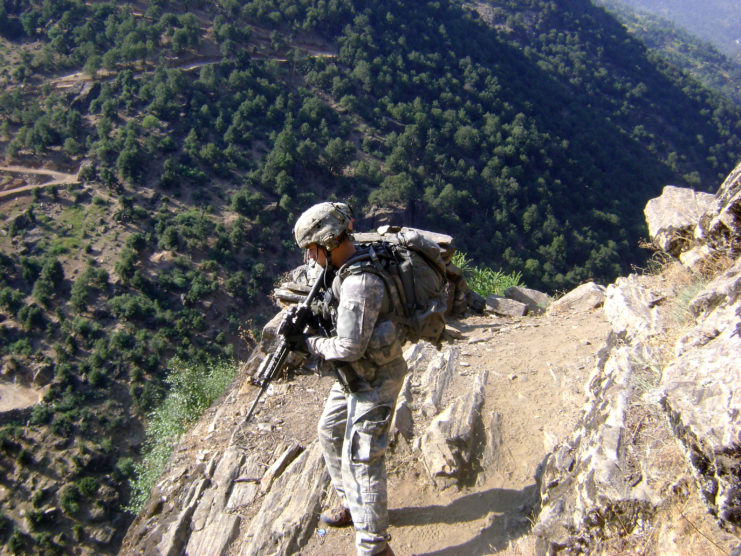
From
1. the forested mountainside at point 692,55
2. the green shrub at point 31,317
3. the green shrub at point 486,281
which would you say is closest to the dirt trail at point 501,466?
the green shrub at point 486,281

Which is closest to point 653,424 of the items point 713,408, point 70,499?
point 713,408

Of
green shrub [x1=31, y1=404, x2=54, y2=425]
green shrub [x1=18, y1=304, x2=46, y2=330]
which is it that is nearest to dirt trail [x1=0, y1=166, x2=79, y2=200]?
green shrub [x1=18, y1=304, x2=46, y2=330]

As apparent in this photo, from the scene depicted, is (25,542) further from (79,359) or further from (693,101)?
(693,101)

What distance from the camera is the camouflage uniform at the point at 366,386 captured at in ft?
9.02

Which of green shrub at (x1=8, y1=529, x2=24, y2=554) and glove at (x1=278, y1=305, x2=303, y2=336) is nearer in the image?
glove at (x1=278, y1=305, x2=303, y2=336)

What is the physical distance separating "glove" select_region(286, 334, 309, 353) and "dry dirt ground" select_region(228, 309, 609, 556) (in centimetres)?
134

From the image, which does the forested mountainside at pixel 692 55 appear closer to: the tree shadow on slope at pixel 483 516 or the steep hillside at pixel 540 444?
the steep hillside at pixel 540 444

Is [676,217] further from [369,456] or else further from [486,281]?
[369,456]

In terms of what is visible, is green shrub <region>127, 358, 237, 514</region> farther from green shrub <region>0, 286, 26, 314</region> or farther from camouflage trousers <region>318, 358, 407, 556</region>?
green shrub <region>0, 286, 26, 314</region>

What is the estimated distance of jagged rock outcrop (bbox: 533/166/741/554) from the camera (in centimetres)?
202

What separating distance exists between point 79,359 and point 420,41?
4124 cm

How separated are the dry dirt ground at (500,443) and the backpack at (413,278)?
3.36ft

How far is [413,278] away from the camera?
3.09 metres

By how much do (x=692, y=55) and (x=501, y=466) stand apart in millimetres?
129102
